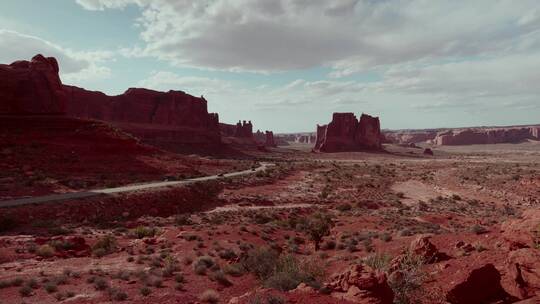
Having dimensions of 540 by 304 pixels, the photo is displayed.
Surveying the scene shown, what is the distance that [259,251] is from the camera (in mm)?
13562

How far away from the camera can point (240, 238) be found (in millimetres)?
18438

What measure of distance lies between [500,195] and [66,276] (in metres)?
37.3

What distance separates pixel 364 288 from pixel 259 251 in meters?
6.11

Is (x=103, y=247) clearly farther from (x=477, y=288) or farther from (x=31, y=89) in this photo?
(x=31, y=89)

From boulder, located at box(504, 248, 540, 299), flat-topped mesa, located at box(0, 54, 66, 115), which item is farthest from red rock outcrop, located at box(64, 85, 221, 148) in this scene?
boulder, located at box(504, 248, 540, 299)

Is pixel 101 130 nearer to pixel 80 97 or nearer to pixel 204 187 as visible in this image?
pixel 204 187

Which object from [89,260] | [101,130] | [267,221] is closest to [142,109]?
[101,130]

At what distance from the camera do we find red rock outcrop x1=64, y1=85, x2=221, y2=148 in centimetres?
8650

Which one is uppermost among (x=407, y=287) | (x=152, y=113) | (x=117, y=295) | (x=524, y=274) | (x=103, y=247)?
(x=152, y=113)

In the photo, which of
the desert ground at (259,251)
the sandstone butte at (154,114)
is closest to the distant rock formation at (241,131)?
the sandstone butte at (154,114)

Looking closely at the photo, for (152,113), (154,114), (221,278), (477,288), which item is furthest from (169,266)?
(152,113)

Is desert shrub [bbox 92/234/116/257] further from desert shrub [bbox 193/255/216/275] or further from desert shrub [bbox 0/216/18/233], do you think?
desert shrub [bbox 0/216/18/233]

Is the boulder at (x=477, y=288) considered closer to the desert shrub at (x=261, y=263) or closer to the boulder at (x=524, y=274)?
the boulder at (x=524, y=274)

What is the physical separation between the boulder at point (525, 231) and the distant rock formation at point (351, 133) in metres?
110
